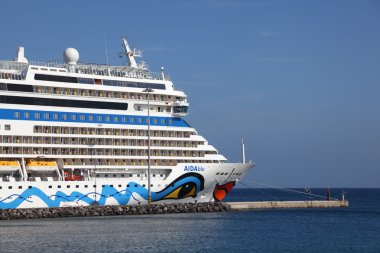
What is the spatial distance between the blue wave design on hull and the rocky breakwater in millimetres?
799

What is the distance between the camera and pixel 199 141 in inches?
2589

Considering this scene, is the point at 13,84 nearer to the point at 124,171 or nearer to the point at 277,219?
the point at 124,171

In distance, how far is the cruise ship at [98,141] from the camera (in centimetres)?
5734

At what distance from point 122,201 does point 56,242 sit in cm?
1785

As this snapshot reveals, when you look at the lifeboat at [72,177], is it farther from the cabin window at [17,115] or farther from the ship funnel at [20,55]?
the ship funnel at [20,55]

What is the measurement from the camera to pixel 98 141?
61312mm

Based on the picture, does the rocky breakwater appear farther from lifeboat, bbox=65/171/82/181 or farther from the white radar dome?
the white radar dome

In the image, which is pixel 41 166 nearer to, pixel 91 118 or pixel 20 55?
pixel 91 118

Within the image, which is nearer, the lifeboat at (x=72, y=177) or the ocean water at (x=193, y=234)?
the ocean water at (x=193, y=234)

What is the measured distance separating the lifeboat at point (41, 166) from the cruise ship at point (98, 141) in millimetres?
74

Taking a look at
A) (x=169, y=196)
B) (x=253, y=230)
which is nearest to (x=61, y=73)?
(x=169, y=196)

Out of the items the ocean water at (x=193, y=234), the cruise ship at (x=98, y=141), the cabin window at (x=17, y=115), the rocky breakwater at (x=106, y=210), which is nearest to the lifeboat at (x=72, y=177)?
the cruise ship at (x=98, y=141)

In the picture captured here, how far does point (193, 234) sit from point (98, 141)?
53.7ft

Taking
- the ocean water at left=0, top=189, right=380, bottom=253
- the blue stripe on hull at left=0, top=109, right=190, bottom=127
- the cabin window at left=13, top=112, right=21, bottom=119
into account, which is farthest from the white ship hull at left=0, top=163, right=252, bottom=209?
the cabin window at left=13, top=112, right=21, bottom=119
